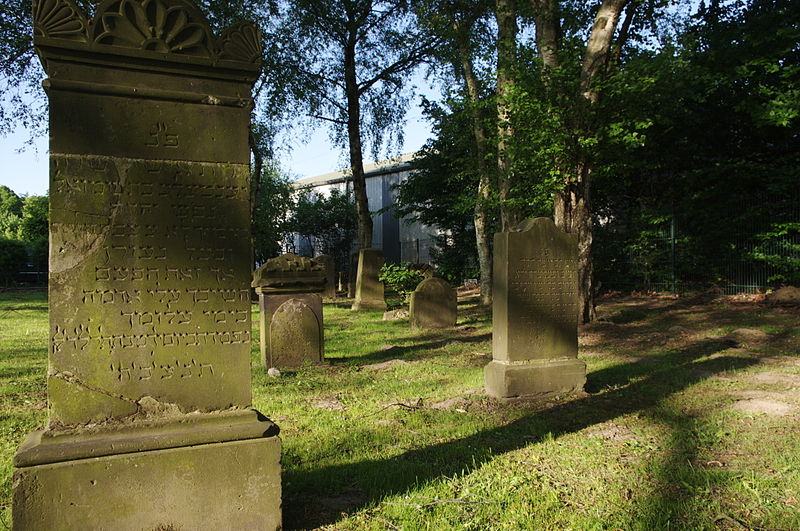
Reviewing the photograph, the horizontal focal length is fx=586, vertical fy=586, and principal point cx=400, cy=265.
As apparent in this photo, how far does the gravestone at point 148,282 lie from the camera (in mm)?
2854

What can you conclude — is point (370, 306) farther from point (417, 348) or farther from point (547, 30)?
point (547, 30)

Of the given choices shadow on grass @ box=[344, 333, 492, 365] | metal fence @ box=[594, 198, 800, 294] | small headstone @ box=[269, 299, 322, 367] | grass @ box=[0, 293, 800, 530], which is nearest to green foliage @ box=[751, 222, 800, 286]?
metal fence @ box=[594, 198, 800, 294]

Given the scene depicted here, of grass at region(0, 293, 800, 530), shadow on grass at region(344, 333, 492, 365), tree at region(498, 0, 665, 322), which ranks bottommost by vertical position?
grass at region(0, 293, 800, 530)

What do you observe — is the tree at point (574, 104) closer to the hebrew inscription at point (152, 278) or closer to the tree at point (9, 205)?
the hebrew inscription at point (152, 278)

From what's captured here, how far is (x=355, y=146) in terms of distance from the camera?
20.0m

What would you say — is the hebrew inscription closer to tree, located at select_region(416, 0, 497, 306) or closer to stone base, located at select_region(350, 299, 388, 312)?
tree, located at select_region(416, 0, 497, 306)

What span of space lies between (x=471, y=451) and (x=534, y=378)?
7.12ft

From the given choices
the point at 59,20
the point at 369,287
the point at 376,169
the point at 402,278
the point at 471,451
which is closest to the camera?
the point at 59,20

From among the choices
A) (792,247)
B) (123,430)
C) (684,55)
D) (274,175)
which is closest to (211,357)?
(123,430)

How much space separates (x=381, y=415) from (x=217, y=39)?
3803mm

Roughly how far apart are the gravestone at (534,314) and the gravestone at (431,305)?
5630 mm

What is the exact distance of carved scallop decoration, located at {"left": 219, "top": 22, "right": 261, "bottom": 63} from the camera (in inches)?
124

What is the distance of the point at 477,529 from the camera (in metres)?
3.26

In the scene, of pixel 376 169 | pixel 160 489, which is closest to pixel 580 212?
pixel 160 489
